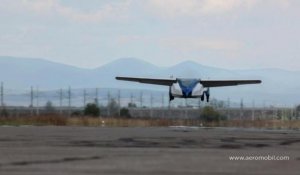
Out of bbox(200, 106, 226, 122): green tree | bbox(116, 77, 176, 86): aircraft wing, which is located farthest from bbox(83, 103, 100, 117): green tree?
bbox(116, 77, 176, 86): aircraft wing

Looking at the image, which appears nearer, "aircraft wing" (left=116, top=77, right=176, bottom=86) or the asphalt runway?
the asphalt runway

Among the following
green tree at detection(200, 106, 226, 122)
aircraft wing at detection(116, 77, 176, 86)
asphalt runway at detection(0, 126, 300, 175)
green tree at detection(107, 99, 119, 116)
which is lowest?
asphalt runway at detection(0, 126, 300, 175)

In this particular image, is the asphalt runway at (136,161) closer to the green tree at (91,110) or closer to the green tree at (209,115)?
the green tree at (209,115)

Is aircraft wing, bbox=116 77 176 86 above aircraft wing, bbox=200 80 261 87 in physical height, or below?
above

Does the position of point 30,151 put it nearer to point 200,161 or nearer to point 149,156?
point 149,156

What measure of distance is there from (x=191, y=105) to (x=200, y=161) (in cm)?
16317

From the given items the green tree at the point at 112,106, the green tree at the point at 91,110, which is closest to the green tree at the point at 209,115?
the green tree at the point at 91,110

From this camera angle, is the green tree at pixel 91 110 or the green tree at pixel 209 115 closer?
the green tree at pixel 209 115

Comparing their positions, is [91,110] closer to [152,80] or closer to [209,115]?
[209,115]

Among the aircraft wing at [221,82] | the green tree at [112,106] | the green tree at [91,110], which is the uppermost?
the aircraft wing at [221,82]

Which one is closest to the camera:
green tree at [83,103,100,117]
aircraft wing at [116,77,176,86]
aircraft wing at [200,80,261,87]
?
aircraft wing at [116,77,176,86]

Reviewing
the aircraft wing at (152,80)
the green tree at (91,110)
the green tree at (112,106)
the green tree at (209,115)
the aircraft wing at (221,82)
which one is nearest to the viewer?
the aircraft wing at (152,80)

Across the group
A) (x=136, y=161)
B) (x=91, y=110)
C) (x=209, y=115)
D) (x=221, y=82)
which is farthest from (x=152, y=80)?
(x=136, y=161)

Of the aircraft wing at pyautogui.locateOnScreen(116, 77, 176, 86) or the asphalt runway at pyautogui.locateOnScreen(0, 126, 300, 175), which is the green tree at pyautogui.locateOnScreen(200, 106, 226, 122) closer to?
the aircraft wing at pyautogui.locateOnScreen(116, 77, 176, 86)
